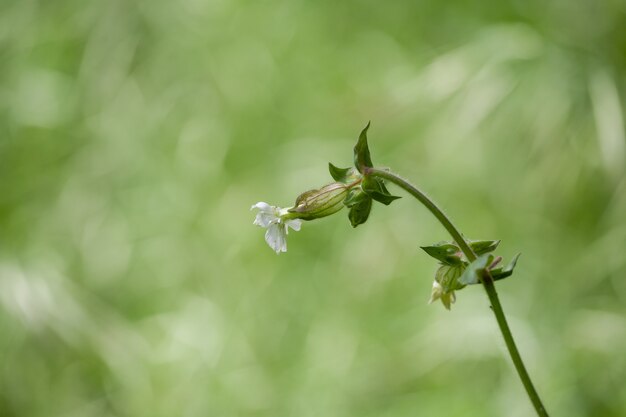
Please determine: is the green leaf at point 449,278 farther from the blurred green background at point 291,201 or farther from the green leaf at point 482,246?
the blurred green background at point 291,201

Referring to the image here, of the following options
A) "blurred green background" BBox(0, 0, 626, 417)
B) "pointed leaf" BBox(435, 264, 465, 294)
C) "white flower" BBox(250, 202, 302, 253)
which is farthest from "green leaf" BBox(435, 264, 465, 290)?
"blurred green background" BBox(0, 0, 626, 417)

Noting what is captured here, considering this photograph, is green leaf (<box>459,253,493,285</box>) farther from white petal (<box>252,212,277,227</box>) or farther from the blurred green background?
the blurred green background

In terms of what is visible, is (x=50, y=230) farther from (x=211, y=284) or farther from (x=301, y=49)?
(x=301, y=49)

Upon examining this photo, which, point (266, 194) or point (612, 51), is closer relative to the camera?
point (612, 51)

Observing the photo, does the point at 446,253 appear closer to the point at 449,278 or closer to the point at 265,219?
the point at 449,278

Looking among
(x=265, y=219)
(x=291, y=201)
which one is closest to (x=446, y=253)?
(x=265, y=219)

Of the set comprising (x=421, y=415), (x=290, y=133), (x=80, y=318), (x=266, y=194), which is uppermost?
(x=290, y=133)

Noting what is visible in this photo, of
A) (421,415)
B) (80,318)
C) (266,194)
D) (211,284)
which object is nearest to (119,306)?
(80,318)
